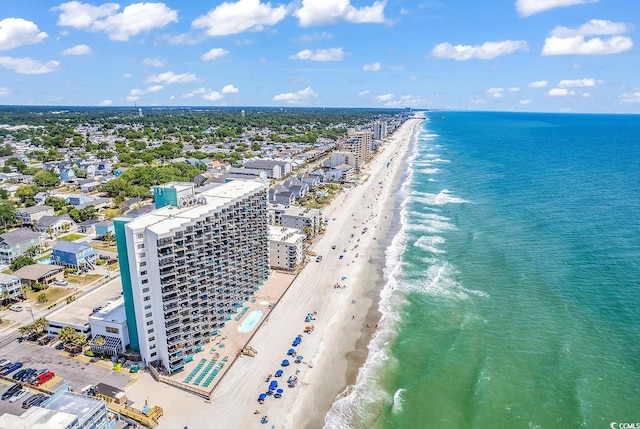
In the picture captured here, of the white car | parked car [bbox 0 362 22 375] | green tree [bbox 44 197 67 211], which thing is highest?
green tree [bbox 44 197 67 211]

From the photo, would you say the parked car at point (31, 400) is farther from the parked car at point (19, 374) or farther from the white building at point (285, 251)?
the white building at point (285, 251)

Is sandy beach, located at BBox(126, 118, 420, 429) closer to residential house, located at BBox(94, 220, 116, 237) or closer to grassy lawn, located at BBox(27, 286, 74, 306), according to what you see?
grassy lawn, located at BBox(27, 286, 74, 306)

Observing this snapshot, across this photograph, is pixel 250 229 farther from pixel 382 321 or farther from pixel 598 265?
pixel 598 265

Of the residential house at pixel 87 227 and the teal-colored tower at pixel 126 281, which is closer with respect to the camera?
the teal-colored tower at pixel 126 281

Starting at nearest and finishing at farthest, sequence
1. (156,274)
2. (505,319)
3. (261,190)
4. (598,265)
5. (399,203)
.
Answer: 1. (156,274)
2. (505,319)
3. (261,190)
4. (598,265)
5. (399,203)

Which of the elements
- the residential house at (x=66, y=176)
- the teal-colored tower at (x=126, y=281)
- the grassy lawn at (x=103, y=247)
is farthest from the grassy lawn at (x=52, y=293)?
the residential house at (x=66, y=176)

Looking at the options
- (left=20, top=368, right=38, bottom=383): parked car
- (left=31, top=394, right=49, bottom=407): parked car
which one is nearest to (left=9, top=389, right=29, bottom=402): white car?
(left=20, top=368, right=38, bottom=383): parked car

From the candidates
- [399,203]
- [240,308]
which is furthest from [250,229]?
[399,203]
